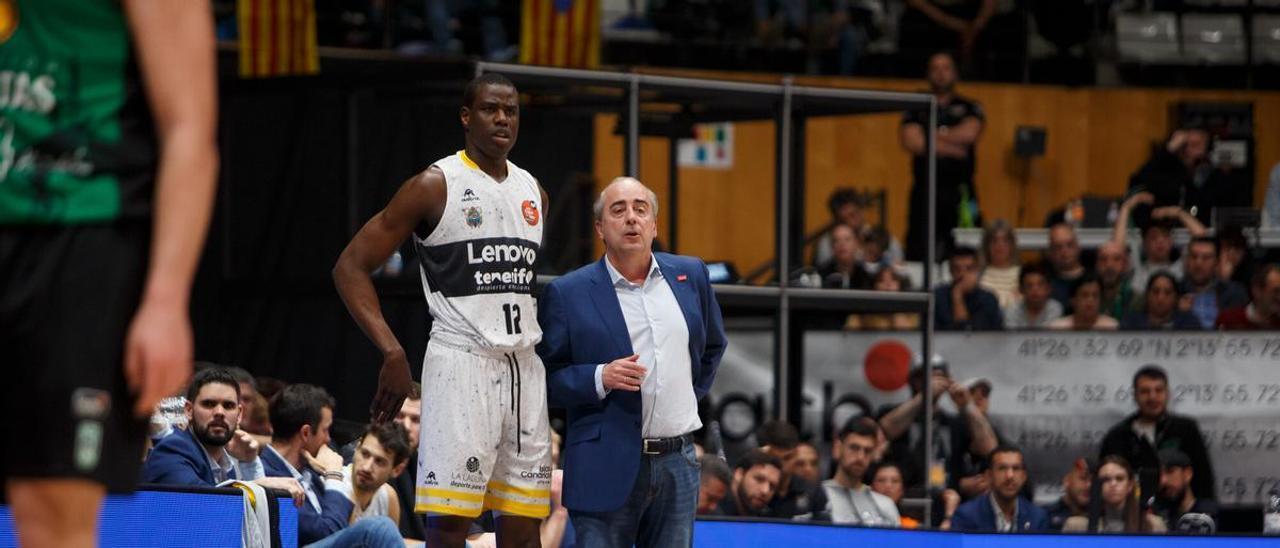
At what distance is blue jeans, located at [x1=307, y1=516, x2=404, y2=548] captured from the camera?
22.9ft

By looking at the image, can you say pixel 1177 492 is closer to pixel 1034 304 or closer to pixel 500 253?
pixel 1034 304

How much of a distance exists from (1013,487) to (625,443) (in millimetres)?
4656

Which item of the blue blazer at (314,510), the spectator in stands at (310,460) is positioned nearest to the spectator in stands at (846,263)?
the spectator in stands at (310,460)

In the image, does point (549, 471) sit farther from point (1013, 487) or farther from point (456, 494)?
point (1013, 487)

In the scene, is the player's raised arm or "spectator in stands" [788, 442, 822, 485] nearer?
the player's raised arm

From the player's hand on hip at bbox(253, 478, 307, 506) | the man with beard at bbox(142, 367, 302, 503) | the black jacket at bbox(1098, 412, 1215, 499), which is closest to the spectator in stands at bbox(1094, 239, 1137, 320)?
the black jacket at bbox(1098, 412, 1215, 499)

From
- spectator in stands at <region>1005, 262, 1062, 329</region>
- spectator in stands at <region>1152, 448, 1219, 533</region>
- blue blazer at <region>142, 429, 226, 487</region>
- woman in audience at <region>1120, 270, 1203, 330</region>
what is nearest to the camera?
blue blazer at <region>142, 429, 226, 487</region>

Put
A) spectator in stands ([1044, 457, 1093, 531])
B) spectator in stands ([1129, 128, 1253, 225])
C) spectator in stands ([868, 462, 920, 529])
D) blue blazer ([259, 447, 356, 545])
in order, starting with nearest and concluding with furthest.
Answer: blue blazer ([259, 447, 356, 545]) → spectator in stands ([868, 462, 920, 529]) → spectator in stands ([1044, 457, 1093, 531]) → spectator in stands ([1129, 128, 1253, 225])

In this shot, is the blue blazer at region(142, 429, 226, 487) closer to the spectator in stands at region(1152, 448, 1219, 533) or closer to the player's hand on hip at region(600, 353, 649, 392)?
the player's hand on hip at region(600, 353, 649, 392)

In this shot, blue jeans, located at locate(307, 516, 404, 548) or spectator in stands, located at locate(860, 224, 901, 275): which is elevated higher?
spectator in stands, located at locate(860, 224, 901, 275)

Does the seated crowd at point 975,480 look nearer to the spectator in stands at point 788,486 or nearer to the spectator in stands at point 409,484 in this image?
the spectator in stands at point 788,486

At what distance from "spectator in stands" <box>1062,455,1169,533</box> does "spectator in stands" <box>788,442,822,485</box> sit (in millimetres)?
1328

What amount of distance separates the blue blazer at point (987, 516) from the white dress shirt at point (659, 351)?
169 inches

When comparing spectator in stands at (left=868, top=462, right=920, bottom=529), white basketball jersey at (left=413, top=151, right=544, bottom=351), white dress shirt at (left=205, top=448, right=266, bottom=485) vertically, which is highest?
white basketball jersey at (left=413, top=151, right=544, bottom=351)
